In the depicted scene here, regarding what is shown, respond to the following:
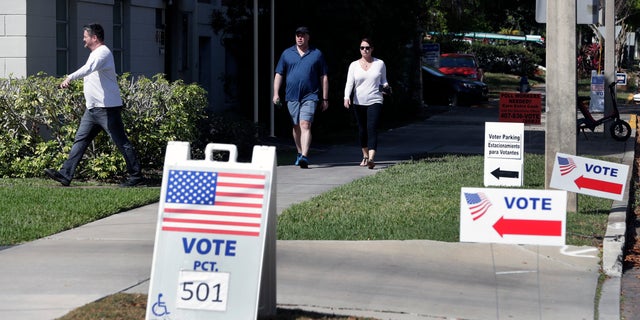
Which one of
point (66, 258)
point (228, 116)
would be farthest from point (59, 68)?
point (66, 258)

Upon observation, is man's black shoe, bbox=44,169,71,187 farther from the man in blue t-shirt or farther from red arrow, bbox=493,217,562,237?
red arrow, bbox=493,217,562,237

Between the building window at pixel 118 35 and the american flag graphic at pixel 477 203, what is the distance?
12.4 meters

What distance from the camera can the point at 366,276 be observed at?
808 centimetres

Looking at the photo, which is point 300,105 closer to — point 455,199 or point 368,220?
point 455,199

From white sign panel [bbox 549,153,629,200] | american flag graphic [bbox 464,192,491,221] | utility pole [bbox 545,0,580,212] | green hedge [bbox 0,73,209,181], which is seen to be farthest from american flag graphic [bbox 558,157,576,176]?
green hedge [bbox 0,73,209,181]

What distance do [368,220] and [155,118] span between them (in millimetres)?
4189

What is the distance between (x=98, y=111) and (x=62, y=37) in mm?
4840

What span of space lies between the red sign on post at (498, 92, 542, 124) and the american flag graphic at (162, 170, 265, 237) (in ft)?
29.2

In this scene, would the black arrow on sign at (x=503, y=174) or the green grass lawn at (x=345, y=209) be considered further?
the black arrow on sign at (x=503, y=174)

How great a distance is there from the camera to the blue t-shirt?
48.3 ft

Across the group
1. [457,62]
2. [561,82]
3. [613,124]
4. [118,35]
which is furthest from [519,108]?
[457,62]

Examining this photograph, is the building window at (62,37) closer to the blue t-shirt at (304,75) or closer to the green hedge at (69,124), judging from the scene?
the green hedge at (69,124)

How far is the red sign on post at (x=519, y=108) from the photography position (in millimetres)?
14562

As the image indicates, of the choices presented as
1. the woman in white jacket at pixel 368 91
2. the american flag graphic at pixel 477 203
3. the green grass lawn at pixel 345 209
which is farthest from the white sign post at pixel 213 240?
the woman in white jacket at pixel 368 91
